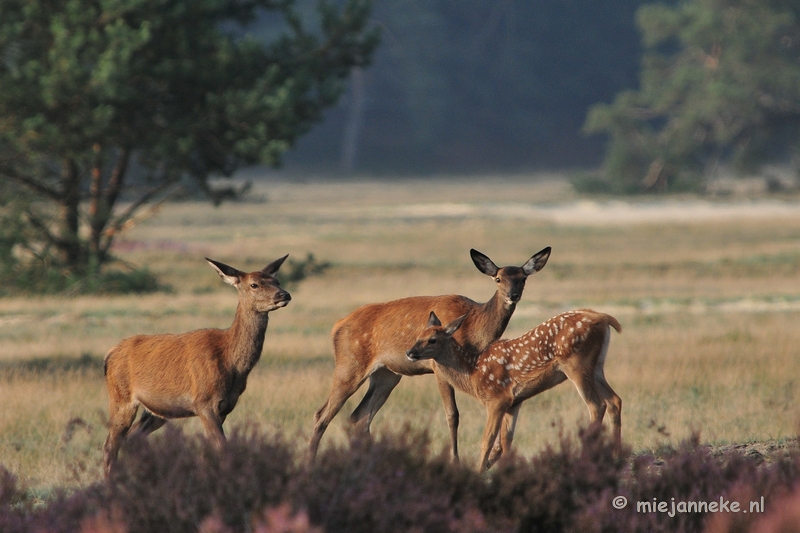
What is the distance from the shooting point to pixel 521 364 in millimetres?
9039

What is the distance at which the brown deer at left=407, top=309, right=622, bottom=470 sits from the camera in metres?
9.03

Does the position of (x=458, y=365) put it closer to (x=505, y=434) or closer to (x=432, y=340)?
(x=432, y=340)

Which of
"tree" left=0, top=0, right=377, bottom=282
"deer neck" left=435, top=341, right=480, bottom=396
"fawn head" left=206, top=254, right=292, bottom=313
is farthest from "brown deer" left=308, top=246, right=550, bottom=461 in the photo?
A: "tree" left=0, top=0, right=377, bottom=282

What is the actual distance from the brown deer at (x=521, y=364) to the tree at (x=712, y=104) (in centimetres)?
5295

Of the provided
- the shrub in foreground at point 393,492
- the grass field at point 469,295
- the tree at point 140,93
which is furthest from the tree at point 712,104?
the shrub in foreground at point 393,492

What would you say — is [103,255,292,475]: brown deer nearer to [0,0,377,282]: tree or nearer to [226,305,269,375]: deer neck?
[226,305,269,375]: deer neck

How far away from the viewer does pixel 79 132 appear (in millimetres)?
22625

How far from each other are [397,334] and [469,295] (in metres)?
14.4

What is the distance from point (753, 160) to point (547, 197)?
10755mm

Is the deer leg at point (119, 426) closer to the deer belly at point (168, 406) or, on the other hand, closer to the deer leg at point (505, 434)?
the deer belly at point (168, 406)

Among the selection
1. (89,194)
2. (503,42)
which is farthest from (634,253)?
(503,42)

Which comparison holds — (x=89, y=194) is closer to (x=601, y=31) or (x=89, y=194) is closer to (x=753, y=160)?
(x=753, y=160)

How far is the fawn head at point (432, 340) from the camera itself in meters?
8.97

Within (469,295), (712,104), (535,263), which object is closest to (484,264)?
(535,263)
